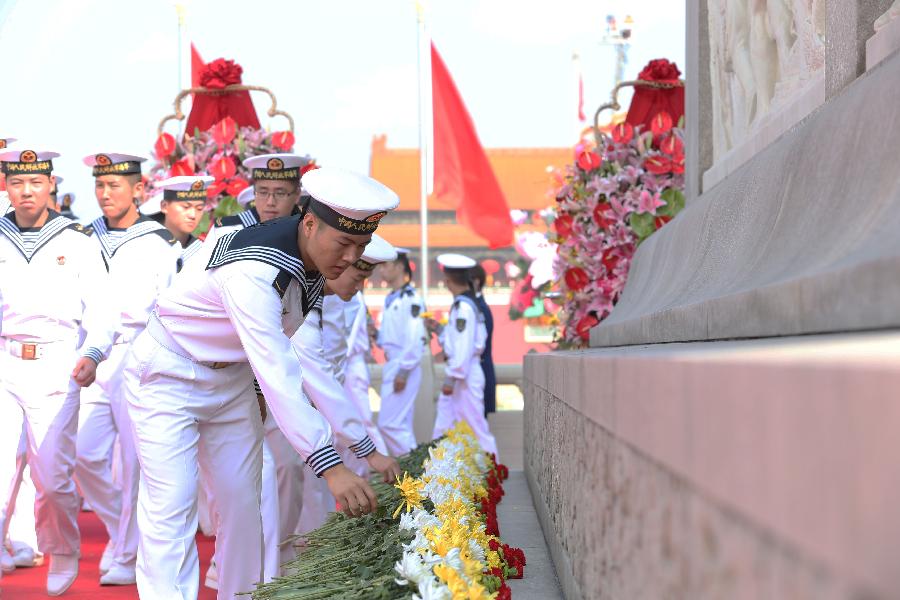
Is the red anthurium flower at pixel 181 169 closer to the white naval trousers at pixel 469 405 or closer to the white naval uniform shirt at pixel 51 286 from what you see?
the white naval uniform shirt at pixel 51 286

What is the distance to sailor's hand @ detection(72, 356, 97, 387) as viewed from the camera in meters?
5.52

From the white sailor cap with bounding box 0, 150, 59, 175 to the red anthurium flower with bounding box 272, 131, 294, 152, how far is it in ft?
7.08

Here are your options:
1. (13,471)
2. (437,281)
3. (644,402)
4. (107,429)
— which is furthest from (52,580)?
(437,281)

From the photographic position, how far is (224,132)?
26.4ft

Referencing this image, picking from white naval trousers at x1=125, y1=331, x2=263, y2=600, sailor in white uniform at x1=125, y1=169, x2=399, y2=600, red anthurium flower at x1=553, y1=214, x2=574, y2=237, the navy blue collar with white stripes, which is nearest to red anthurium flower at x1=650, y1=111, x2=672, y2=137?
red anthurium flower at x1=553, y1=214, x2=574, y2=237

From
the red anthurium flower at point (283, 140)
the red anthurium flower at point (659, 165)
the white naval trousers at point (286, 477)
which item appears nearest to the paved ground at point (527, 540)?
the white naval trousers at point (286, 477)

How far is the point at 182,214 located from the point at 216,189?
0.81 metres

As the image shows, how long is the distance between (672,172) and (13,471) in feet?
13.0

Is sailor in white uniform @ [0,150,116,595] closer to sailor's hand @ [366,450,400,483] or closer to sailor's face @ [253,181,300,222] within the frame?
sailor's face @ [253,181,300,222]

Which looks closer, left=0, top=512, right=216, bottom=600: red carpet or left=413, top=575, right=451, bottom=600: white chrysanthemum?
left=413, top=575, right=451, bottom=600: white chrysanthemum

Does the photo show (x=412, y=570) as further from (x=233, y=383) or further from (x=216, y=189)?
(x=216, y=189)

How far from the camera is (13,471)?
5594 millimetres

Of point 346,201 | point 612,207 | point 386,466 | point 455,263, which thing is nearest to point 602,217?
point 612,207

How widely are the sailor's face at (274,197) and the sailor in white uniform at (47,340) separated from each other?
90 centimetres
